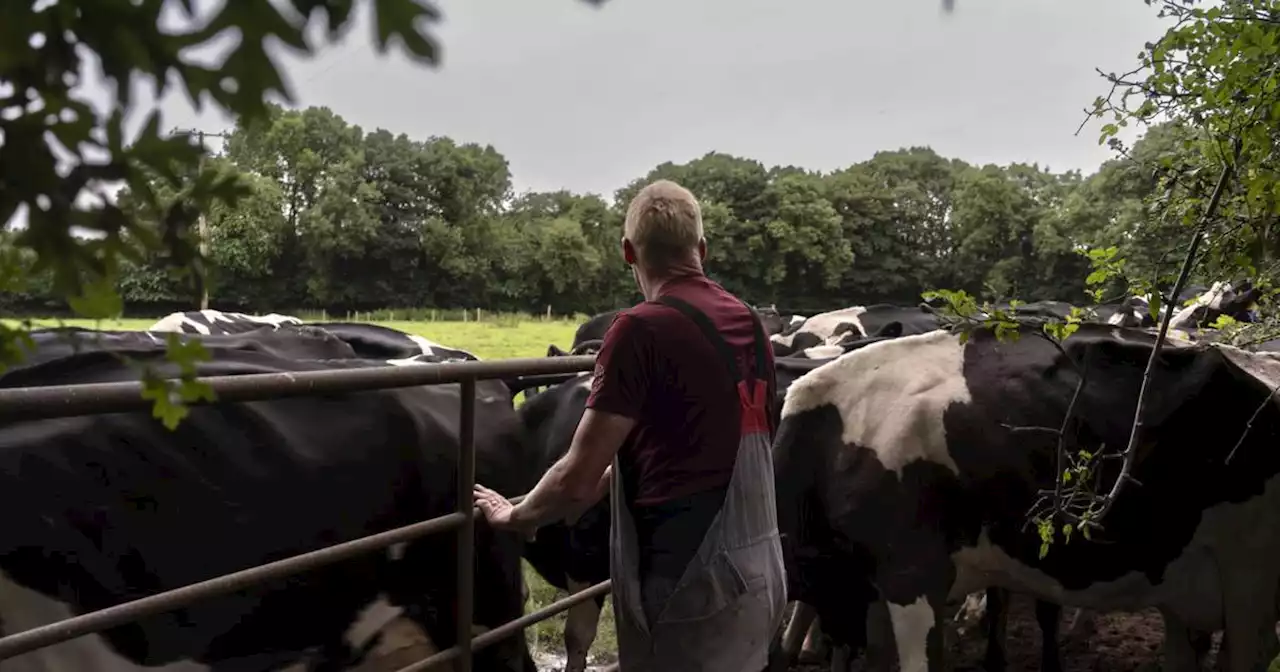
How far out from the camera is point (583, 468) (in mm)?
2238

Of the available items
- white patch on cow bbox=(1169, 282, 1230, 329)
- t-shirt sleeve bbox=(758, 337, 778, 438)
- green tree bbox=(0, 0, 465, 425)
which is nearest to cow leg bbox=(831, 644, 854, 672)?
t-shirt sleeve bbox=(758, 337, 778, 438)

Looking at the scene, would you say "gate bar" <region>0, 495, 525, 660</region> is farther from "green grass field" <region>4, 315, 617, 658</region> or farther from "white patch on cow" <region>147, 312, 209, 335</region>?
"white patch on cow" <region>147, 312, 209, 335</region>

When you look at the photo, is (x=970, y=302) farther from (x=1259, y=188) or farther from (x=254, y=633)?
(x=254, y=633)

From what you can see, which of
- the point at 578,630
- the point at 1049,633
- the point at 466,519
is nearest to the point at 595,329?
the point at 578,630

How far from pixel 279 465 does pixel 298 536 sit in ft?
0.71

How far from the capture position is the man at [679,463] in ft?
7.27

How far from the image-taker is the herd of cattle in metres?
2.50


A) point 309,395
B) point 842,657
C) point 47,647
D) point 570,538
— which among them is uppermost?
point 309,395

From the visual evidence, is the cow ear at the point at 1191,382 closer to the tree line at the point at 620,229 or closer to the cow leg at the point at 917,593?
the cow leg at the point at 917,593

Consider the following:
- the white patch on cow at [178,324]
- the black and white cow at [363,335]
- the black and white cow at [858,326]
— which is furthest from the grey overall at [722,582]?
the black and white cow at [858,326]

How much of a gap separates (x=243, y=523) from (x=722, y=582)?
1.38 metres

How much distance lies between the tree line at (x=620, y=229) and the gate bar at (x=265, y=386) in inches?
514

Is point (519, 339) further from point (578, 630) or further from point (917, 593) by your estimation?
point (917, 593)

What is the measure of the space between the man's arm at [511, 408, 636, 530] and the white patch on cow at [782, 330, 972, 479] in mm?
1805
